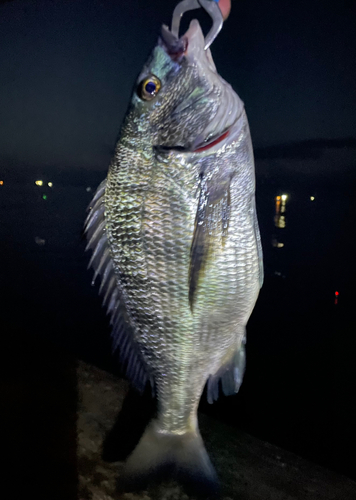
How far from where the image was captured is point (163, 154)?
0.67 metres

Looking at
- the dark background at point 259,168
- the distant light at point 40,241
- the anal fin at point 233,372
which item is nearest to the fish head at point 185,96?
the dark background at point 259,168

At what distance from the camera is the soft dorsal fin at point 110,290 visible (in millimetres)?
761

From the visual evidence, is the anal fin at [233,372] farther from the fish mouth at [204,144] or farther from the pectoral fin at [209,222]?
the fish mouth at [204,144]

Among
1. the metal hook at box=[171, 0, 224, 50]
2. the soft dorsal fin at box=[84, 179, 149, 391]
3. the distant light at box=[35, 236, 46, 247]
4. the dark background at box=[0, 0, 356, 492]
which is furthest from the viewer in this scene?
the distant light at box=[35, 236, 46, 247]

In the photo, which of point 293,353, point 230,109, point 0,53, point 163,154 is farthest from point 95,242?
point 0,53

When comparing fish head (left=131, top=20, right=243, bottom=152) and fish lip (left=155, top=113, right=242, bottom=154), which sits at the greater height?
fish head (left=131, top=20, right=243, bottom=152)

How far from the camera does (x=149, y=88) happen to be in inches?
26.2

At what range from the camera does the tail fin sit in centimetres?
80

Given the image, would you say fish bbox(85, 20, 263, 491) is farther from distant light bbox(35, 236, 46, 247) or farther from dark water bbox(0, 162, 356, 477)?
distant light bbox(35, 236, 46, 247)

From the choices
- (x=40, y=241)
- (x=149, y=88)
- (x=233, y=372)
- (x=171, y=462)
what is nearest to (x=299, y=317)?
(x=233, y=372)

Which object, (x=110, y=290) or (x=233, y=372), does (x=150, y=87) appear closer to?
(x=110, y=290)

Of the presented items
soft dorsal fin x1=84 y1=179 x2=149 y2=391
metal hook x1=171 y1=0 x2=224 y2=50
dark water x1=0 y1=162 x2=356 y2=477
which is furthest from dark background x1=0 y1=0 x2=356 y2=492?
Result: soft dorsal fin x1=84 y1=179 x2=149 y2=391

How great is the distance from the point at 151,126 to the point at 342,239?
70cm

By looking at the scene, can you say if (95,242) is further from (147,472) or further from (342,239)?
(342,239)
